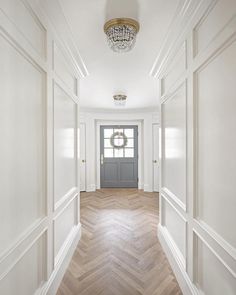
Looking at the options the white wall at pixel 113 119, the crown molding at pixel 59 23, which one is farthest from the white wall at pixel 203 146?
the white wall at pixel 113 119

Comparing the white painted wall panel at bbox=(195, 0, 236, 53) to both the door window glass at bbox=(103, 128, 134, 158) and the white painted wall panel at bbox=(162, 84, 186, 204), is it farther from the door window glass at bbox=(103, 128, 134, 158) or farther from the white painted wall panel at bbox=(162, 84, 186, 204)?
the door window glass at bbox=(103, 128, 134, 158)

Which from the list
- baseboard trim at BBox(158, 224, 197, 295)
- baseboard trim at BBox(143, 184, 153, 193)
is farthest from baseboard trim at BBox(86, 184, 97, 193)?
baseboard trim at BBox(158, 224, 197, 295)

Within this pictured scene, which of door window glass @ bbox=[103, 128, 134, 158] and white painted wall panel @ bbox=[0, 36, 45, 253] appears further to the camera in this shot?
door window glass @ bbox=[103, 128, 134, 158]

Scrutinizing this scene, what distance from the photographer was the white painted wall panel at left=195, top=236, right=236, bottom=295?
3.61 feet

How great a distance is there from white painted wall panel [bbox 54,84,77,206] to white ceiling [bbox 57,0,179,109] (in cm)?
57

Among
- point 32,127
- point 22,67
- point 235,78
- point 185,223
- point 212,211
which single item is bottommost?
point 185,223

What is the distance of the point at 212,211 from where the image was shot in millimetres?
1283

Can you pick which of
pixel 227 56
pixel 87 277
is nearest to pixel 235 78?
pixel 227 56

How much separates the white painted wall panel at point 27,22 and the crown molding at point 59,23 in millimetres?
92

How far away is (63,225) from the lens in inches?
80.8

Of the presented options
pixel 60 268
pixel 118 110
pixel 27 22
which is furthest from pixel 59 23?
pixel 118 110

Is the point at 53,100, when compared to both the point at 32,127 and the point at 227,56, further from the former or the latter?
the point at 227,56

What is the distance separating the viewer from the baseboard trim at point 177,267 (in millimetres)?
1533

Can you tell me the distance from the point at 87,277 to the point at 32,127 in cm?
156
